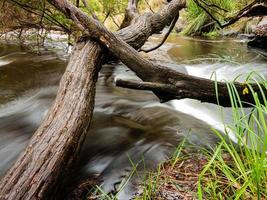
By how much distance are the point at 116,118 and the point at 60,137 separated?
172 centimetres

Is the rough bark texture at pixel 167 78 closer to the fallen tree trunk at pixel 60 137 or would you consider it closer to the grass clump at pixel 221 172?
the fallen tree trunk at pixel 60 137

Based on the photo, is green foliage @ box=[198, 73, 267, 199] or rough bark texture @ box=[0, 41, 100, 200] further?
rough bark texture @ box=[0, 41, 100, 200]

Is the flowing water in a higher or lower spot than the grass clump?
lower

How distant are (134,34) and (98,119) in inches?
48.4

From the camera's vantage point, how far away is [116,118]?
149 inches

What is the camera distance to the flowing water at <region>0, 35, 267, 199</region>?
2.74 metres

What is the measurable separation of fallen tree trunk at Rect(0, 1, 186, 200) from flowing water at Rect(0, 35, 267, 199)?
490 mm

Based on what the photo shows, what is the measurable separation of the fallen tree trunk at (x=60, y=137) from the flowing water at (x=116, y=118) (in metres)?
0.49

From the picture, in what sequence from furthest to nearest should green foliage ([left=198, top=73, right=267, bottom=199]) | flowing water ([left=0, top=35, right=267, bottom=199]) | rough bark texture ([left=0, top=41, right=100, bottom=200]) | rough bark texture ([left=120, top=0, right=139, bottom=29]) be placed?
rough bark texture ([left=120, top=0, right=139, bottom=29]), flowing water ([left=0, top=35, right=267, bottom=199]), rough bark texture ([left=0, top=41, right=100, bottom=200]), green foliage ([left=198, top=73, right=267, bottom=199])

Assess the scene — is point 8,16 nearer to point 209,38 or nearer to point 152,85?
point 152,85

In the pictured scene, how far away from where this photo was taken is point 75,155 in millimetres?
2158

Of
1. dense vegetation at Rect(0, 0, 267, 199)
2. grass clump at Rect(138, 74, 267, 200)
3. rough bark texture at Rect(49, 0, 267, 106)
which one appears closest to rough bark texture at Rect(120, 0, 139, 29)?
dense vegetation at Rect(0, 0, 267, 199)

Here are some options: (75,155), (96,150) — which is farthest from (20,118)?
(75,155)

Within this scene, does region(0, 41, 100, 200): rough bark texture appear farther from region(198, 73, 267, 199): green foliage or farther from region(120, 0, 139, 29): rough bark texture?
region(120, 0, 139, 29): rough bark texture
